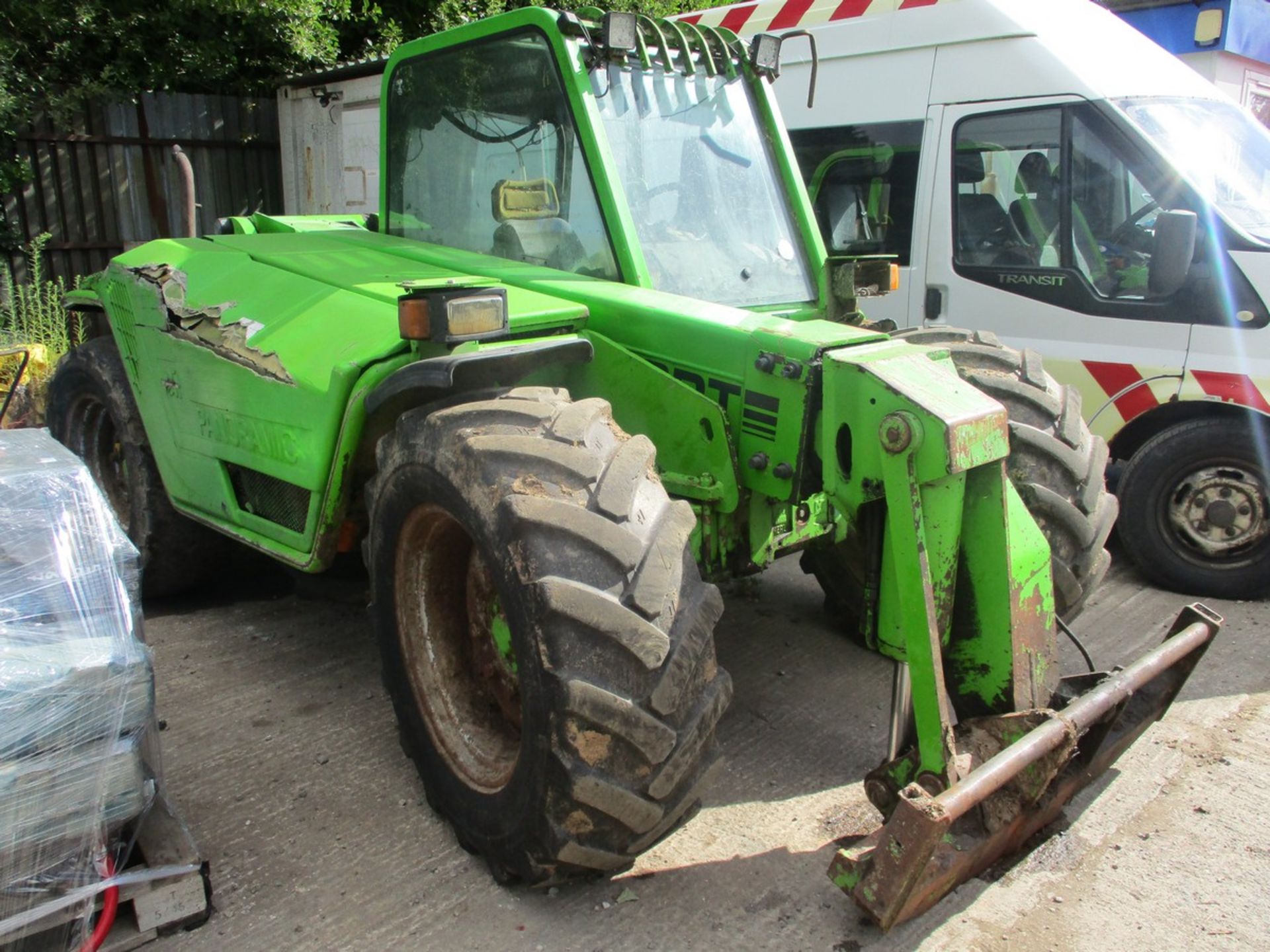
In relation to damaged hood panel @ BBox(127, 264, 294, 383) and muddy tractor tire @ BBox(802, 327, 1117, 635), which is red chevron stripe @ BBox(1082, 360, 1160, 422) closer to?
muddy tractor tire @ BBox(802, 327, 1117, 635)

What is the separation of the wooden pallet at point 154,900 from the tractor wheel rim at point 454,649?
666 millimetres

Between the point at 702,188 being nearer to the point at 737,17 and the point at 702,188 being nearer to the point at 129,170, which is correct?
the point at 737,17

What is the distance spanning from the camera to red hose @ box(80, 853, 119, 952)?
2.35m

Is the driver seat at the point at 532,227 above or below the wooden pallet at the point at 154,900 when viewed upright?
above

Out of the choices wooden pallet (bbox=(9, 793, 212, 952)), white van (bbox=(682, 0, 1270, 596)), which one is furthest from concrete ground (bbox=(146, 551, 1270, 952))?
white van (bbox=(682, 0, 1270, 596))

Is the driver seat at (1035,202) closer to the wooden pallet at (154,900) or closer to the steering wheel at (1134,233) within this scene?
the steering wheel at (1134,233)

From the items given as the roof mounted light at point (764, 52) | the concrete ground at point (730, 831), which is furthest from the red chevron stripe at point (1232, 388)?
the roof mounted light at point (764, 52)

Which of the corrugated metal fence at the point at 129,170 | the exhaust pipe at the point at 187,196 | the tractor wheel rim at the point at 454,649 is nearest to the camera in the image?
the tractor wheel rim at the point at 454,649

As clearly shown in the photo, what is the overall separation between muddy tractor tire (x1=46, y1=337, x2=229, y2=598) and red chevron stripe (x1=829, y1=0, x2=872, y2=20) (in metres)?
4.10

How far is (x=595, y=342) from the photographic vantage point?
3.03 m

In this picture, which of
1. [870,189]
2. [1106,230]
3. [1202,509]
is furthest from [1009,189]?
[1202,509]

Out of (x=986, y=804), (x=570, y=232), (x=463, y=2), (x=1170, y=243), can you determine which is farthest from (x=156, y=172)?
(x=986, y=804)

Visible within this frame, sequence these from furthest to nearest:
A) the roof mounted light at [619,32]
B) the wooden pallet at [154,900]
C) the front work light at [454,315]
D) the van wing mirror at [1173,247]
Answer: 1. the van wing mirror at [1173,247]
2. the roof mounted light at [619,32]
3. the front work light at [454,315]
4. the wooden pallet at [154,900]

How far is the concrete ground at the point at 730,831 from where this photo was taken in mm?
2547
